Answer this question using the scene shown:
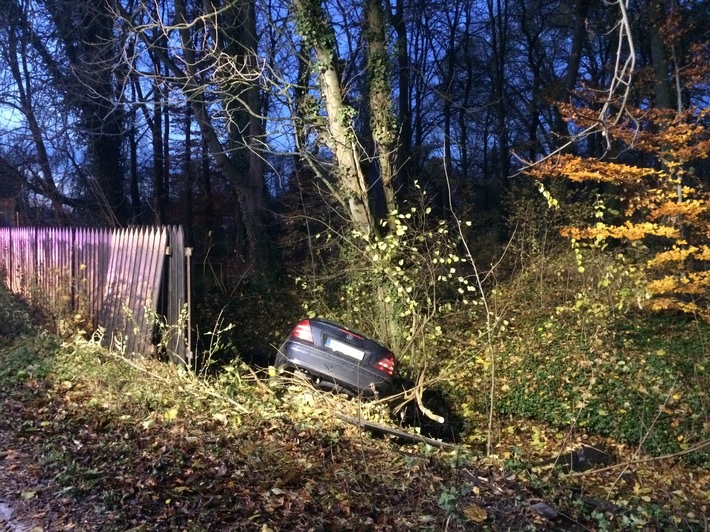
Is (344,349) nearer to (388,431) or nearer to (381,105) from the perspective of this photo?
(388,431)

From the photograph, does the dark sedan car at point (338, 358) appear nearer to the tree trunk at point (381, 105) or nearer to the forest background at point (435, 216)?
the forest background at point (435, 216)

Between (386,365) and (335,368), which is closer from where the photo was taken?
(335,368)

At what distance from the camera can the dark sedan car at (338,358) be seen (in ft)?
22.2

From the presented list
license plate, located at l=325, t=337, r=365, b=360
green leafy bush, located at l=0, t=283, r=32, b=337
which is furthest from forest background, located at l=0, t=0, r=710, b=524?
green leafy bush, located at l=0, t=283, r=32, b=337

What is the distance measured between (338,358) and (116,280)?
4.02 m

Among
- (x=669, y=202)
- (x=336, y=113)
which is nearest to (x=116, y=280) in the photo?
(x=336, y=113)

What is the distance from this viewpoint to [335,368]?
6.78 meters

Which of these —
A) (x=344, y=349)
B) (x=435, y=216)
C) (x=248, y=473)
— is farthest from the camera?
(x=435, y=216)

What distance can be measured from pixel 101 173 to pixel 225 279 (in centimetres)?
538

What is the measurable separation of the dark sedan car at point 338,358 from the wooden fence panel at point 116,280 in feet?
5.09

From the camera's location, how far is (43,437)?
5.26 m

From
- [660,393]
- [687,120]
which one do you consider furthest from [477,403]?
[687,120]

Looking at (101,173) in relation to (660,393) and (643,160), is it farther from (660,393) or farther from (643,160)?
(660,393)

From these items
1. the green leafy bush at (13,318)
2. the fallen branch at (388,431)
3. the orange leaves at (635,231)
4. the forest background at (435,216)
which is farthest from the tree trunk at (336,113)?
the green leafy bush at (13,318)
